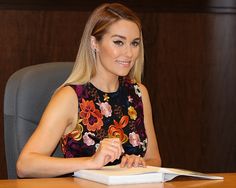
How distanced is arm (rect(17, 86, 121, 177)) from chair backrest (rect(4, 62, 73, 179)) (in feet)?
0.33

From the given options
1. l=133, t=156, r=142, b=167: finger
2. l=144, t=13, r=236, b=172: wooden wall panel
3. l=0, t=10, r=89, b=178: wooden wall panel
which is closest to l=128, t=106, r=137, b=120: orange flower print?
l=133, t=156, r=142, b=167: finger

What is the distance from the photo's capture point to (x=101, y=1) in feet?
13.8

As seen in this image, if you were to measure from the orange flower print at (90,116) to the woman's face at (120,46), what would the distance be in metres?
0.16

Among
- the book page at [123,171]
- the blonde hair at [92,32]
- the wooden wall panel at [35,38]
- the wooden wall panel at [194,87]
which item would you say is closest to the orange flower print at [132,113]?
the blonde hair at [92,32]

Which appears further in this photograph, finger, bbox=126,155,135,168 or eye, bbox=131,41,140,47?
eye, bbox=131,41,140,47

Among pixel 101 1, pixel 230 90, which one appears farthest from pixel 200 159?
pixel 101 1

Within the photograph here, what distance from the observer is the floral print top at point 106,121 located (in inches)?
107

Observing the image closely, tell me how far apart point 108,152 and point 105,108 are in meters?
0.57

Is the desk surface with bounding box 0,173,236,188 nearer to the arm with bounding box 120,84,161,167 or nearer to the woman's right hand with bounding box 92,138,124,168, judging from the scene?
the woman's right hand with bounding box 92,138,124,168

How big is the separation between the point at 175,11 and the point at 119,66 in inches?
68.2

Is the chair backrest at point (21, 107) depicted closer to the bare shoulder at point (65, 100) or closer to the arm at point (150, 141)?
the bare shoulder at point (65, 100)

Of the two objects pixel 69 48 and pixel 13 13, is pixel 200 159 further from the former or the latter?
pixel 13 13

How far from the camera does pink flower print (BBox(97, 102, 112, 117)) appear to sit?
280cm

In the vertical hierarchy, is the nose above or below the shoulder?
above
